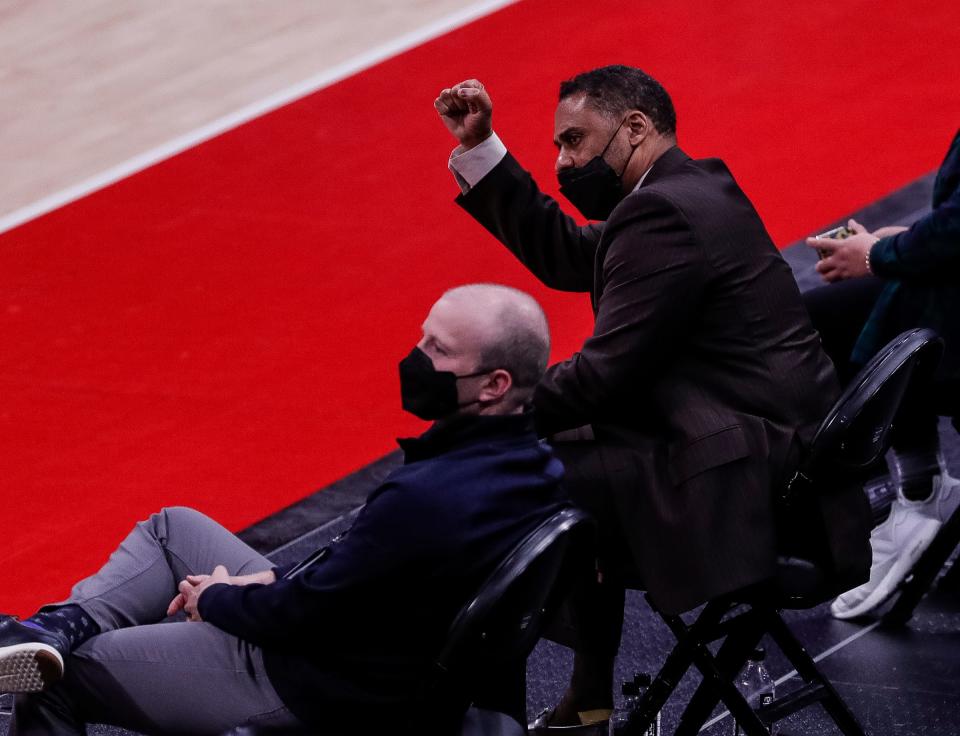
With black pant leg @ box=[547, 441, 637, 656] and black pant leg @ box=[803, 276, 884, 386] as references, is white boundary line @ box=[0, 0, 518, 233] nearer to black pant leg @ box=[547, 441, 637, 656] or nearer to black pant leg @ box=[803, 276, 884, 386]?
black pant leg @ box=[803, 276, 884, 386]

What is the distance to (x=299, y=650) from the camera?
239 centimetres

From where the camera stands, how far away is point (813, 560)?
2.81 m

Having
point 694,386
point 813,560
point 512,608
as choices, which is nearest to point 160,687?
point 512,608

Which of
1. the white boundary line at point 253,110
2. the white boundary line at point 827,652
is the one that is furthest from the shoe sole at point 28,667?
the white boundary line at point 253,110

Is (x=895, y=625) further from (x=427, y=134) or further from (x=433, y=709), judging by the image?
(x=427, y=134)

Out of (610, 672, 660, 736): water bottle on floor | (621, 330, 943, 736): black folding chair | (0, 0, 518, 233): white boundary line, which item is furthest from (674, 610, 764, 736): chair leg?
(0, 0, 518, 233): white boundary line

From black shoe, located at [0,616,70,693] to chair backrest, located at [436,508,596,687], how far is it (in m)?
0.63

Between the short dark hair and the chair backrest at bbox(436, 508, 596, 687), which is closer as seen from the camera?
the chair backrest at bbox(436, 508, 596, 687)

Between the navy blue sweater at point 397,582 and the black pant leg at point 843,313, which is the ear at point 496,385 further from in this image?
the black pant leg at point 843,313

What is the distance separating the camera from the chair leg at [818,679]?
9.61 ft

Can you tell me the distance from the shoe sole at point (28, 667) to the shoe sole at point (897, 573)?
198 cm

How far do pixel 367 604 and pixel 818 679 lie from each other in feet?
3.49

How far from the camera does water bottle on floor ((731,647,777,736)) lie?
3174 millimetres

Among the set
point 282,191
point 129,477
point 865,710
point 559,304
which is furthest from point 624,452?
point 282,191
